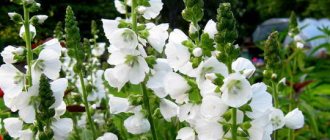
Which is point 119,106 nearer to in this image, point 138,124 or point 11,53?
point 138,124

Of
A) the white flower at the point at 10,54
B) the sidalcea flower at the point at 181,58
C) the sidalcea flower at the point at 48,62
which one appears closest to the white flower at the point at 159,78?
the sidalcea flower at the point at 181,58

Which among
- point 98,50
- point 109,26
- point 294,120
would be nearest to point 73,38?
point 109,26

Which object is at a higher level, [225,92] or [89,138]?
[225,92]

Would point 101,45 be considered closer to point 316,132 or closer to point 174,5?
point 174,5

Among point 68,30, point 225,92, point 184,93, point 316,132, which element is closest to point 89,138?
point 68,30

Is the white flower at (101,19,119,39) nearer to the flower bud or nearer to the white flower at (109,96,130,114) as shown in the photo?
the white flower at (109,96,130,114)

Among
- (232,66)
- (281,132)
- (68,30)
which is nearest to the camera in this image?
(232,66)
